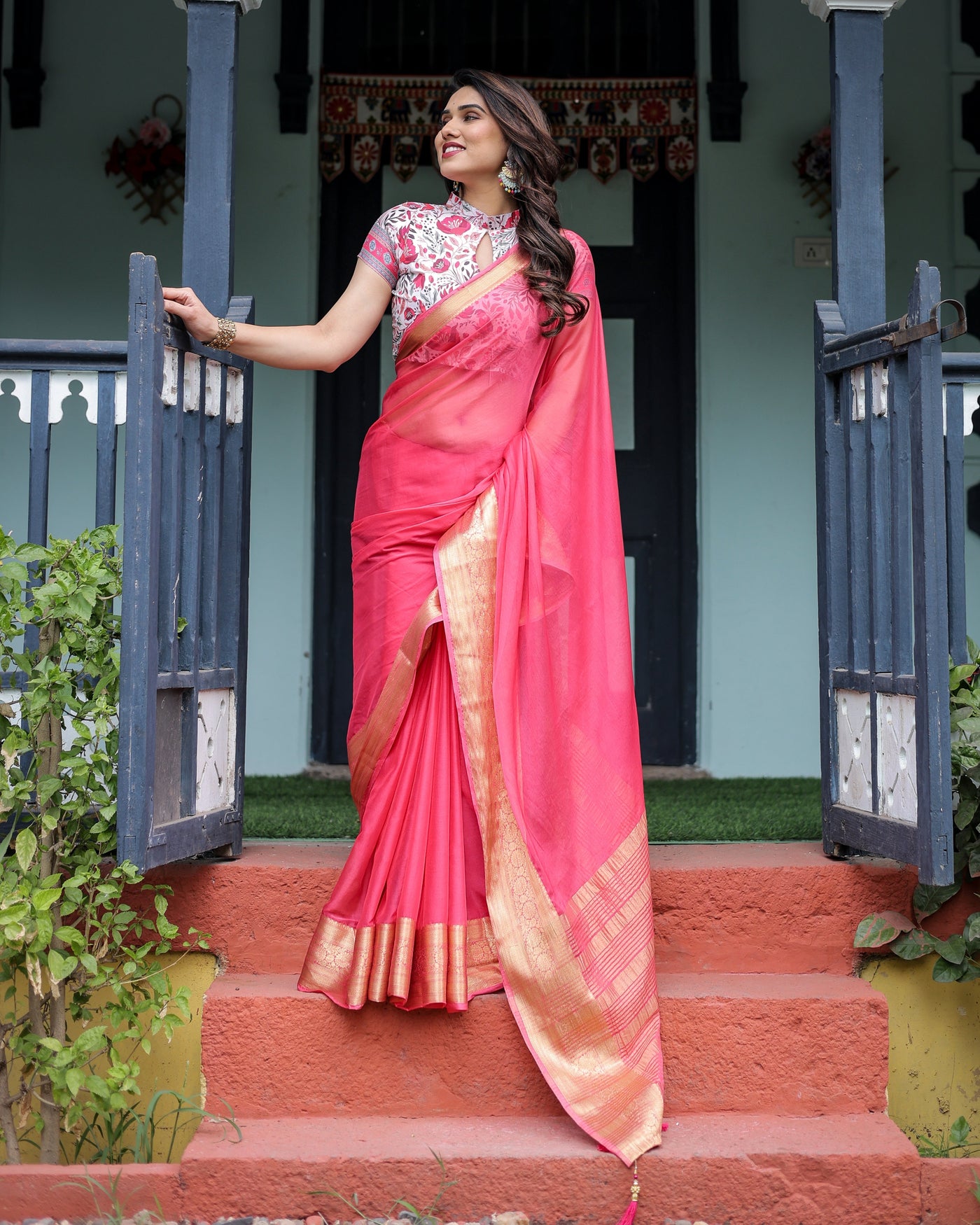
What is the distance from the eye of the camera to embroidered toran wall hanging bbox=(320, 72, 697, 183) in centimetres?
475

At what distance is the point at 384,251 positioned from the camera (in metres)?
2.68

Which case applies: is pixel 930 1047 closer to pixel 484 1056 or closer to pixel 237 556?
pixel 484 1056

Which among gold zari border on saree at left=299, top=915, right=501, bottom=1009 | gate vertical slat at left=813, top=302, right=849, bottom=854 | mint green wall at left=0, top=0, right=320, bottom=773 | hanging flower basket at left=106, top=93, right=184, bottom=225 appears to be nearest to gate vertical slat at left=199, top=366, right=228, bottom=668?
gold zari border on saree at left=299, top=915, right=501, bottom=1009

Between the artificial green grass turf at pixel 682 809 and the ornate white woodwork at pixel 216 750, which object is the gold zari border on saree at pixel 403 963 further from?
the artificial green grass turf at pixel 682 809

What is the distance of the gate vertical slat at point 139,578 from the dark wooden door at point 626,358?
2391mm

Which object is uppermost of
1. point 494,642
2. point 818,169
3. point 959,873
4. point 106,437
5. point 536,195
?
point 818,169

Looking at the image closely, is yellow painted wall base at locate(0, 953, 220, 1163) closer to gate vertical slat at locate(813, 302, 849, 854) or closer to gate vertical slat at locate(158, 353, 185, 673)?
gate vertical slat at locate(158, 353, 185, 673)

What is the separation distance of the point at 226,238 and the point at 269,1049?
68.6 inches

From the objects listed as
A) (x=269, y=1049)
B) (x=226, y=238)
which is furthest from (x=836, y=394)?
(x=269, y=1049)

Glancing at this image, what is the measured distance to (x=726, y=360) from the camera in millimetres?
4812

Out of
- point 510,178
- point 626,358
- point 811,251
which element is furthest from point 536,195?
point 811,251

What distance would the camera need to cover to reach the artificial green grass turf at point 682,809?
3221 millimetres

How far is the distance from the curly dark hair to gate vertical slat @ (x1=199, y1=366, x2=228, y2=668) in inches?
29.0

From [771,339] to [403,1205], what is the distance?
354 cm
